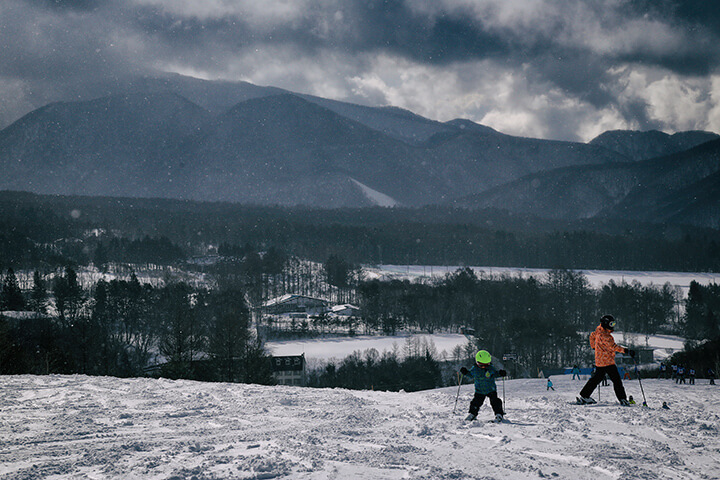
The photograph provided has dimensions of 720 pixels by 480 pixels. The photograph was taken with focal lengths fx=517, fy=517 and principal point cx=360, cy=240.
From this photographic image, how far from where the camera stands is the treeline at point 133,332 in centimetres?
3716

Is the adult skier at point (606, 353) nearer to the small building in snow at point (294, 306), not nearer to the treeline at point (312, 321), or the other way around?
the treeline at point (312, 321)

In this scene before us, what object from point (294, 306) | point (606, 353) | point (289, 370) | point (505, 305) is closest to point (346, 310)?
point (294, 306)

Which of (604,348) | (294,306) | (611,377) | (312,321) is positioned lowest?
(312,321)

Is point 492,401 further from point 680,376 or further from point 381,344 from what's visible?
point 381,344

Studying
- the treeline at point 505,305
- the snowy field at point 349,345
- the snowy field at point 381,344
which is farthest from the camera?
the treeline at point 505,305

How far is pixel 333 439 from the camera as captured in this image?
346 inches

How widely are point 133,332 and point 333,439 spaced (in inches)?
3032

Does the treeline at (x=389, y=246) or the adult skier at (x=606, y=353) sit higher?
the treeline at (x=389, y=246)

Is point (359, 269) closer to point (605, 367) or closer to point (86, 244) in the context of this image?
point (86, 244)

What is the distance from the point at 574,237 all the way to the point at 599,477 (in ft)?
635

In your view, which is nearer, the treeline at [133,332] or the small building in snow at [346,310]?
the treeline at [133,332]

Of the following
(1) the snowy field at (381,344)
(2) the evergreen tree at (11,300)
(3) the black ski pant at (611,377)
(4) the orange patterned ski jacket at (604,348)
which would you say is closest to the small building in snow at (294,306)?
(1) the snowy field at (381,344)

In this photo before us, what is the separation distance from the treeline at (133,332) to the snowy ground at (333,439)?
1938cm

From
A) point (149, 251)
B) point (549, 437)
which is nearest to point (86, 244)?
point (149, 251)
